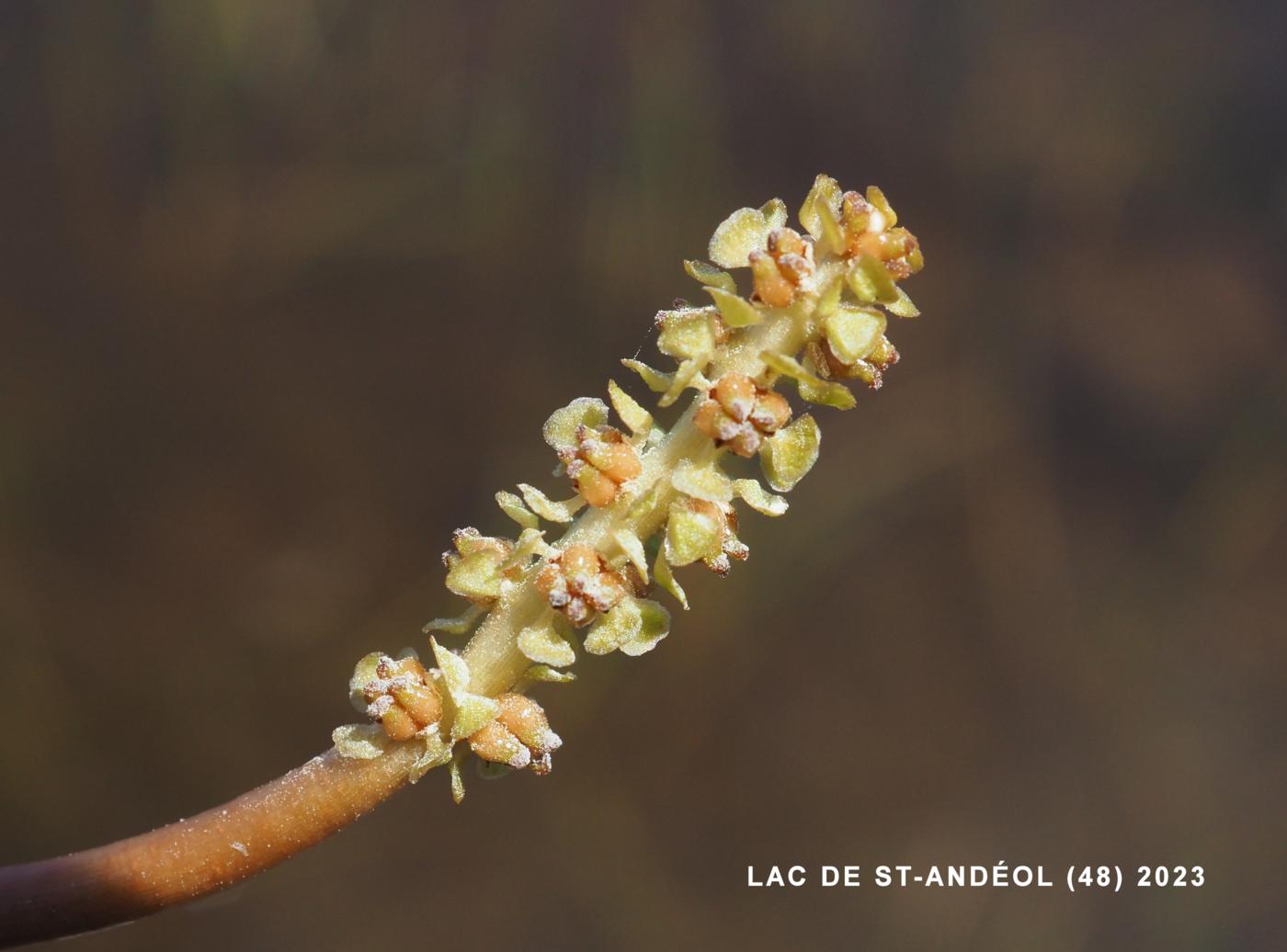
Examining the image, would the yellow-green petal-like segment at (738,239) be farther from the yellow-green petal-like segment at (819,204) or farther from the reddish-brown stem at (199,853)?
the reddish-brown stem at (199,853)

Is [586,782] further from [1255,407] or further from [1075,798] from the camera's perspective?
[1255,407]

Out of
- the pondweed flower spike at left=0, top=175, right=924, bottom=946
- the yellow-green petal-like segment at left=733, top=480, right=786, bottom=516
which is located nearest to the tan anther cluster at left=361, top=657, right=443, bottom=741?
the pondweed flower spike at left=0, top=175, right=924, bottom=946

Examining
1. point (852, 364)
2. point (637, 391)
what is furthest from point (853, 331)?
point (637, 391)

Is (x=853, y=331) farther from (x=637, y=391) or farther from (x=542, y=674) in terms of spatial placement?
(x=637, y=391)

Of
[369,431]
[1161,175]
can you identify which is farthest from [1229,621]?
[369,431]

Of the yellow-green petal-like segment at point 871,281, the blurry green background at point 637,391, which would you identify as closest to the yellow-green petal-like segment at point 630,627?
the yellow-green petal-like segment at point 871,281
